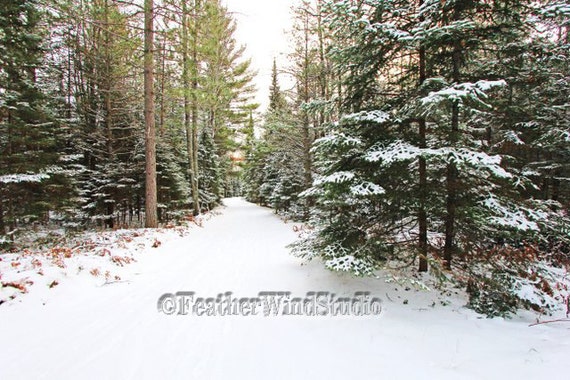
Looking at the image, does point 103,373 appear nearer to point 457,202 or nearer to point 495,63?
point 457,202

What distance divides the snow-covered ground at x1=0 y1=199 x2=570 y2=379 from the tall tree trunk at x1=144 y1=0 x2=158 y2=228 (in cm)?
418

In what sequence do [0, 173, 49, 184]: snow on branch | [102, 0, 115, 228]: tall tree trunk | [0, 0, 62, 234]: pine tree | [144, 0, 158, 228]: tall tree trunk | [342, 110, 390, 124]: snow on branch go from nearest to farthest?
[342, 110, 390, 124]: snow on branch, [0, 173, 49, 184]: snow on branch, [0, 0, 62, 234]: pine tree, [144, 0, 158, 228]: tall tree trunk, [102, 0, 115, 228]: tall tree trunk

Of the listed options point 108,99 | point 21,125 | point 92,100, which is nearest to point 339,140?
A: point 21,125

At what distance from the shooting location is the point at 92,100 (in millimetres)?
11297

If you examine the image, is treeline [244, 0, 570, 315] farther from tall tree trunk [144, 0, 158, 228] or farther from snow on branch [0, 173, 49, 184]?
snow on branch [0, 173, 49, 184]

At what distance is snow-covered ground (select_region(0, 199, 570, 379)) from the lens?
2.31 meters

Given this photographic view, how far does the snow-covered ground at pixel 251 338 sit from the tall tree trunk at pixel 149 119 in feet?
13.7

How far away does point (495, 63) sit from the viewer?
3.91 meters

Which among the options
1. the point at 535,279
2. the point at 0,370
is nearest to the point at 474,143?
the point at 535,279

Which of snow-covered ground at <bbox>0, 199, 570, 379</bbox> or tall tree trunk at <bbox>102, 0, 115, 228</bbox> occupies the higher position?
tall tree trunk at <bbox>102, 0, 115, 228</bbox>

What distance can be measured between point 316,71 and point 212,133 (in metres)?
11.8

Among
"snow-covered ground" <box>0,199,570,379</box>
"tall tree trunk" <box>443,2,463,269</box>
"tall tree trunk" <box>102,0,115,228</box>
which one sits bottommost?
"snow-covered ground" <box>0,199,570,379</box>

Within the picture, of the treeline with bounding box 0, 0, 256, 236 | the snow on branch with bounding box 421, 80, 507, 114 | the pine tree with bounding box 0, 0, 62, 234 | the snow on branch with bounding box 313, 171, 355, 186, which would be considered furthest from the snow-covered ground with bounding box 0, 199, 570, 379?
the treeline with bounding box 0, 0, 256, 236

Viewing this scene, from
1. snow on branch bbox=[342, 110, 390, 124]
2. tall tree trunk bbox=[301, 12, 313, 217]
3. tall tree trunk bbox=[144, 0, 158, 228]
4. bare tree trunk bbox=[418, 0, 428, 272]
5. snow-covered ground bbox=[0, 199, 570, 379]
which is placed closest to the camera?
snow-covered ground bbox=[0, 199, 570, 379]
